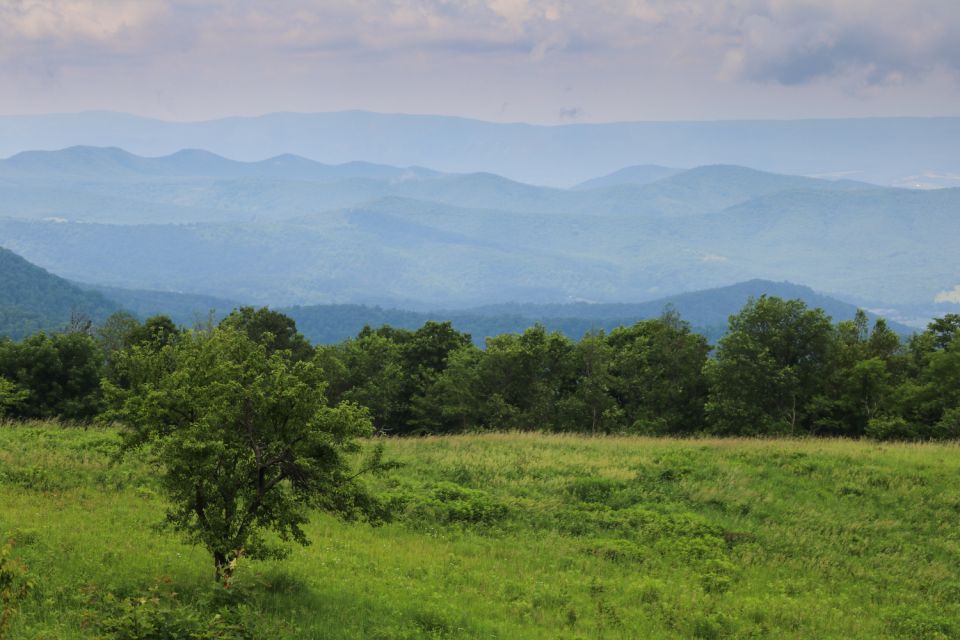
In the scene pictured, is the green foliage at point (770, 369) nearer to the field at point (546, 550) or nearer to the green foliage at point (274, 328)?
the field at point (546, 550)

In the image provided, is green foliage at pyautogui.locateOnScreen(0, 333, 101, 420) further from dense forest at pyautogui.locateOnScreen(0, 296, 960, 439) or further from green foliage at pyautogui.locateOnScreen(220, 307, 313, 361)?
green foliage at pyautogui.locateOnScreen(220, 307, 313, 361)

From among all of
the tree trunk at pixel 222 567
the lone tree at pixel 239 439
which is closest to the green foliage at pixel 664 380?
the lone tree at pixel 239 439

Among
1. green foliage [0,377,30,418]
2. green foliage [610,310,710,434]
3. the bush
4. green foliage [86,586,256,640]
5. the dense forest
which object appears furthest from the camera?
green foliage [610,310,710,434]

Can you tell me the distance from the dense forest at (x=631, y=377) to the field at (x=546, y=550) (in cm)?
1300

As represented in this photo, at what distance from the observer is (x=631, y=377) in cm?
5362

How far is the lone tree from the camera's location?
13.2 m

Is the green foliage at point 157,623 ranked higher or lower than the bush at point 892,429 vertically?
lower

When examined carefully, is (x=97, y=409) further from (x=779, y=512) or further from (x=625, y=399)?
(x=779, y=512)

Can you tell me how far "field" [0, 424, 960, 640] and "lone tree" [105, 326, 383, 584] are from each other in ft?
4.41

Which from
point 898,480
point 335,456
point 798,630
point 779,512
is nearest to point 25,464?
point 335,456

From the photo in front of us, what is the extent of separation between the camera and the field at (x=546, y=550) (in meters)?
14.7

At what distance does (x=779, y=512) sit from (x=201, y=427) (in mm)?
18676

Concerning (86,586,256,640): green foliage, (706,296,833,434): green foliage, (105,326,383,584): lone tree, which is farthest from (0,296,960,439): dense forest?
(86,586,256,640): green foliage

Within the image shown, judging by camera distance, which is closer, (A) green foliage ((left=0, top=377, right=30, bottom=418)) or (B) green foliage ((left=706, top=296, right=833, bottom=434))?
(A) green foliage ((left=0, top=377, right=30, bottom=418))
